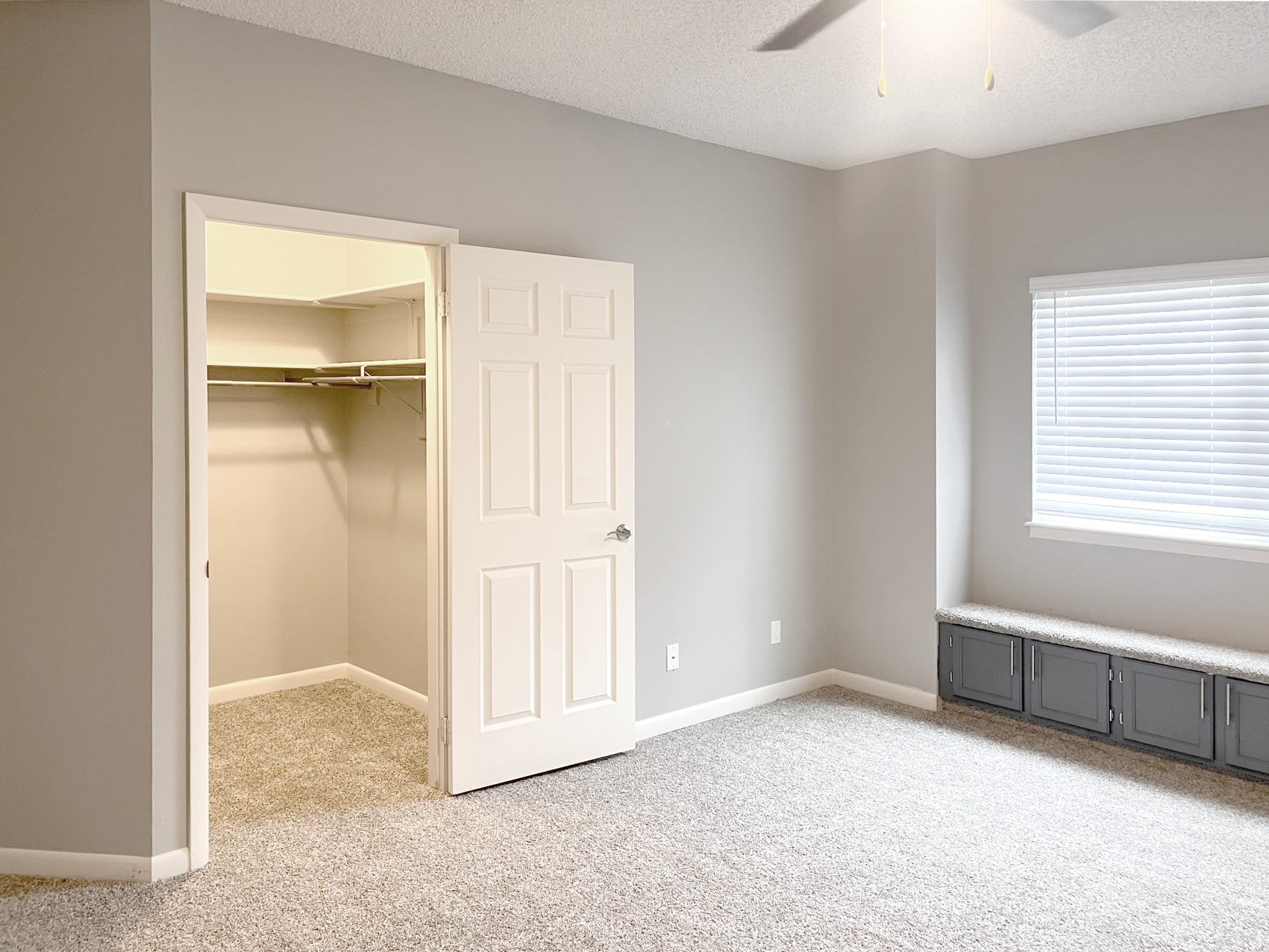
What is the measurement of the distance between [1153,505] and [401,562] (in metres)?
3.53

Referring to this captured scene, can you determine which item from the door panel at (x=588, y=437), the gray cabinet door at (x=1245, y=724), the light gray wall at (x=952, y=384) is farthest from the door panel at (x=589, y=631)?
the gray cabinet door at (x=1245, y=724)

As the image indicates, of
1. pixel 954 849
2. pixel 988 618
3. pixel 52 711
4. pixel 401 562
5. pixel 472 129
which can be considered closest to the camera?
pixel 52 711

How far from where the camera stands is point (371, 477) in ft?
16.5

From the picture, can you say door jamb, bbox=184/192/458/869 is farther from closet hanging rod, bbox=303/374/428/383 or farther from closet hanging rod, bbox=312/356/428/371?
closet hanging rod, bbox=303/374/428/383

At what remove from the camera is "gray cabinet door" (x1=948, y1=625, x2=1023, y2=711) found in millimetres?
4391

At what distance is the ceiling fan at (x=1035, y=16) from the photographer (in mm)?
2826

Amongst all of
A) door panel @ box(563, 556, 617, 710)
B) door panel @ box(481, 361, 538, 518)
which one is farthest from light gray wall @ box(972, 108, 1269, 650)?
door panel @ box(481, 361, 538, 518)

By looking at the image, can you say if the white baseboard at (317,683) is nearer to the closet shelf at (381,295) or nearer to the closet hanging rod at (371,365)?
the closet hanging rod at (371,365)

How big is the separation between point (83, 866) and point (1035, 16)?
3924mm

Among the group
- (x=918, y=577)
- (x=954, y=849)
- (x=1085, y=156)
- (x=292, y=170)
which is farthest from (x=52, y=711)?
(x=1085, y=156)

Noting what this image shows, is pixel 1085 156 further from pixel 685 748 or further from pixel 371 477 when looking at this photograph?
pixel 371 477

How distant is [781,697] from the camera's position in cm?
486

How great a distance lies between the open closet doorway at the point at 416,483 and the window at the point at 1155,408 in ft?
6.86

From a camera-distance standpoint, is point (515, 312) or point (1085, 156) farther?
point (1085, 156)
